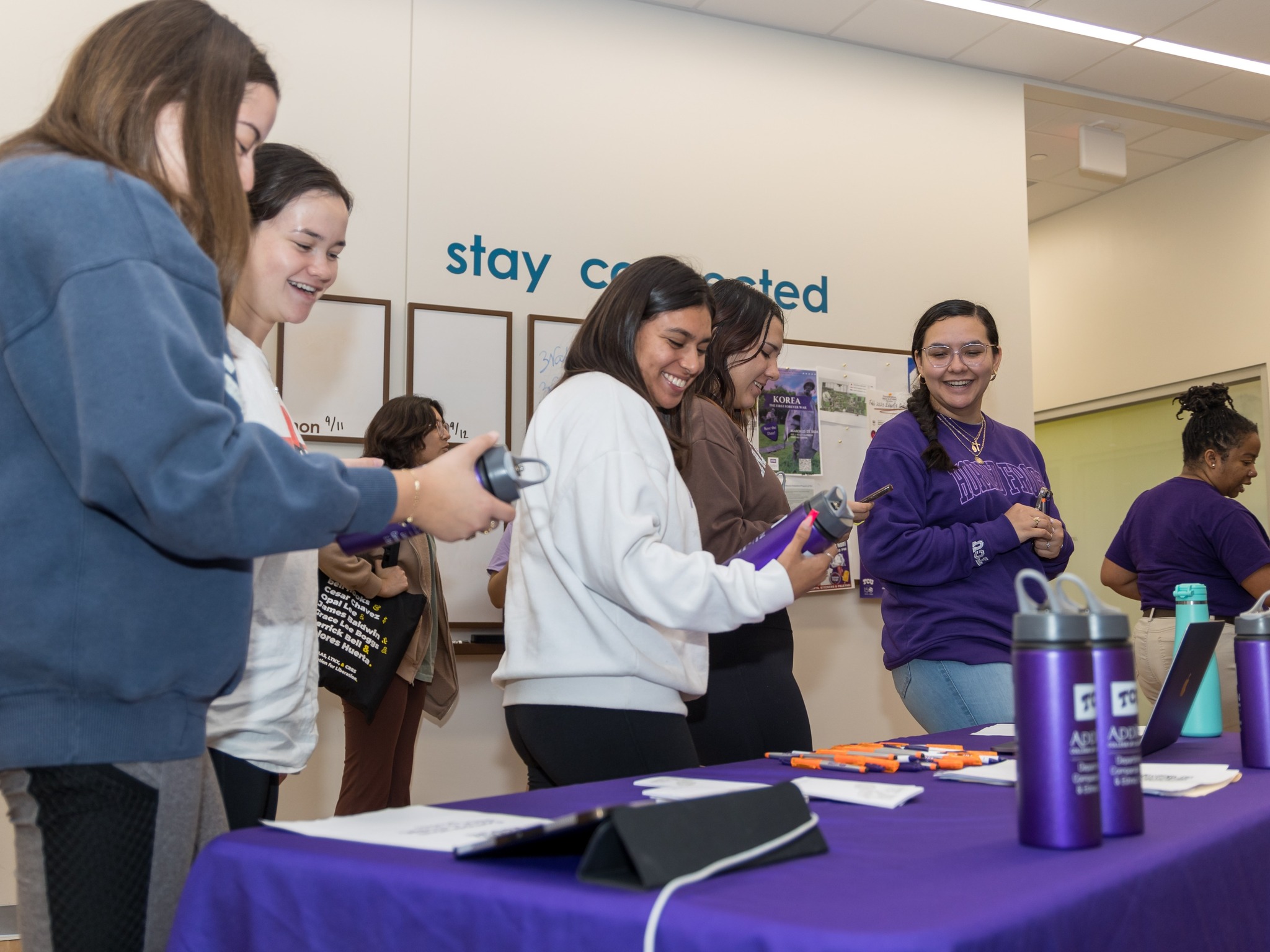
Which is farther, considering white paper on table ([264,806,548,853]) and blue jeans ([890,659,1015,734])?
blue jeans ([890,659,1015,734])

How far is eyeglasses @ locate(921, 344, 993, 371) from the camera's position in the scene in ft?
7.81

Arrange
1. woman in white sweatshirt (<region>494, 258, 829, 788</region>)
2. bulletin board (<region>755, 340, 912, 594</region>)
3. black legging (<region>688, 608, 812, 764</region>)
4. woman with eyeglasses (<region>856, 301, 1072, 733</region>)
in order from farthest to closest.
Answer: bulletin board (<region>755, 340, 912, 594</region>) < woman with eyeglasses (<region>856, 301, 1072, 733</region>) < black legging (<region>688, 608, 812, 764</region>) < woman in white sweatshirt (<region>494, 258, 829, 788</region>)

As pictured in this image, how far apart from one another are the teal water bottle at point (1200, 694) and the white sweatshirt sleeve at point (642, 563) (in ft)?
1.94

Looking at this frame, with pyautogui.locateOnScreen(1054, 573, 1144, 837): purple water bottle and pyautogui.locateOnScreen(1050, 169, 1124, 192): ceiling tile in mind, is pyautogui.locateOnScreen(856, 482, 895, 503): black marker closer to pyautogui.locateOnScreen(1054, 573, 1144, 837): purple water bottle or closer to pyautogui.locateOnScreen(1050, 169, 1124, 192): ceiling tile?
pyautogui.locateOnScreen(1054, 573, 1144, 837): purple water bottle

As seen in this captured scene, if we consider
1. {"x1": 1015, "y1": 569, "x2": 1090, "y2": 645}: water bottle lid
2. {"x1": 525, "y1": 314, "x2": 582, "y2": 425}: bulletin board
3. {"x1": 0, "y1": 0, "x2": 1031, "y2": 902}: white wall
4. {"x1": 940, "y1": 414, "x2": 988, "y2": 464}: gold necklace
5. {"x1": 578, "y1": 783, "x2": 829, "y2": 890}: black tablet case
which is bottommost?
{"x1": 578, "y1": 783, "x2": 829, "y2": 890}: black tablet case

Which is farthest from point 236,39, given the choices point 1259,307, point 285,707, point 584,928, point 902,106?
point 1259,307

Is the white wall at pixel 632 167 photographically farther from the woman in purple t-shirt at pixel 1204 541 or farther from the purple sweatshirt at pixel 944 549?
the purple sweatshirt at pixel 944 549

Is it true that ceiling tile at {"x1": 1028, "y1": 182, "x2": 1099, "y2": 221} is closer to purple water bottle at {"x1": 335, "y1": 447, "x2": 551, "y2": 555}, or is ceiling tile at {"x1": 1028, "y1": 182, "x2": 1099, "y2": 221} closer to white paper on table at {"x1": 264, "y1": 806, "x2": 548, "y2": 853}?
purple water bottle at {"x1": 335, "y1": 447, "x2": 551, "y2": 555}

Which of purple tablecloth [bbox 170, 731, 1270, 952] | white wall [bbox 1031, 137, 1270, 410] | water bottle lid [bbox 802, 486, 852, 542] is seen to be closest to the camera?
purple tablecloth [bbox 170, 731, 1270, 952]

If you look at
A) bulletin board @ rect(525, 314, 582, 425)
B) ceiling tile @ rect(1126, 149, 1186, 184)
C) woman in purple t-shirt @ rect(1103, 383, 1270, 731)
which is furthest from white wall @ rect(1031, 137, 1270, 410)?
bulletin board @ rect(525, 314, 582, 425)

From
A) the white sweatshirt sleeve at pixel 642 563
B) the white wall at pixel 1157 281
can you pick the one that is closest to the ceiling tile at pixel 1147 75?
the white wall at pixel 1157 281

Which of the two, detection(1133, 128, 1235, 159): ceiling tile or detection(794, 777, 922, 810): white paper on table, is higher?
detection(1133, 128, 1235, 159): ceiling tile

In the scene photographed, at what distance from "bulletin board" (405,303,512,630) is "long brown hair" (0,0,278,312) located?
7.26 feet

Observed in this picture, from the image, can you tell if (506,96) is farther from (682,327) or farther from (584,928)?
(584,928)
